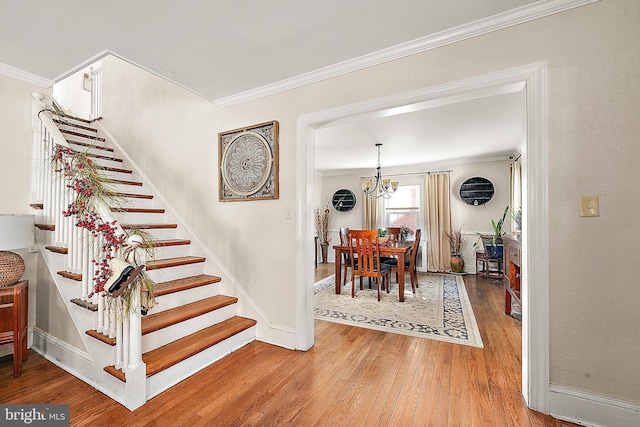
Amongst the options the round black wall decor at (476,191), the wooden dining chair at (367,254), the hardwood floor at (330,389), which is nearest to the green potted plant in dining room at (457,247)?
the round black wall decor at (476,191)

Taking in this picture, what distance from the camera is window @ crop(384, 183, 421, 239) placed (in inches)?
248

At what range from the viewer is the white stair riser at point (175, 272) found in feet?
8.28

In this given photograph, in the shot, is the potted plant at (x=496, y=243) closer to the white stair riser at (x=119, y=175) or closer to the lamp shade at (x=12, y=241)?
the white stair riser at (x=119, y=175)

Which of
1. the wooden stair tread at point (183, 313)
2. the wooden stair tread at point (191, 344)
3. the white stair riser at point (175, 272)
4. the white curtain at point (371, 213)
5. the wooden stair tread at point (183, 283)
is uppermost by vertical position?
the white curtain at point (371, 213)

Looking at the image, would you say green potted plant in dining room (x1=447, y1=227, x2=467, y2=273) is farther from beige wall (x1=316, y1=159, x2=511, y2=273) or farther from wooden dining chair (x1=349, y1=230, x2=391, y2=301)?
wooden dining chair (x1=349, y1=230, x2=391, y2=301)

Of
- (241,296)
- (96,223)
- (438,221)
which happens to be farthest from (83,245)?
(438,221)

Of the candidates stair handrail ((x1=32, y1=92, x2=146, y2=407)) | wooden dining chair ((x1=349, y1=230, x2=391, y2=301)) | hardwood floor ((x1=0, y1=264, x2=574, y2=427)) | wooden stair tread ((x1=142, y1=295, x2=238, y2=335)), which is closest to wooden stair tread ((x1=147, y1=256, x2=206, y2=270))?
wooden stair tread ((x1=142, y1=295, x2=238, y2=335))

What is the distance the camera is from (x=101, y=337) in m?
1.82

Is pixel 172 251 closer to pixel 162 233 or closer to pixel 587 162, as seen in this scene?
pixel 162 233

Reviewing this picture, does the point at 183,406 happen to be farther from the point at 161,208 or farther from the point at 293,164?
the point at 161,208

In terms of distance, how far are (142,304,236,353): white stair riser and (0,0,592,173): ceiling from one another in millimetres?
2056

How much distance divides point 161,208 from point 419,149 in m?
4.03

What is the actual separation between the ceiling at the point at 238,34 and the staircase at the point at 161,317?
971 millimetres

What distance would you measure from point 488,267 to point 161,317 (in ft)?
17.4
